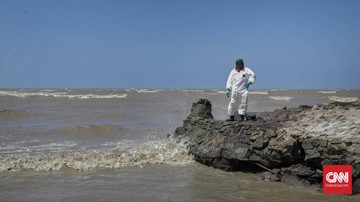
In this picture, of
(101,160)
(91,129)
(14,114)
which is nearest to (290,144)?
(101,160)

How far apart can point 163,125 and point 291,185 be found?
9475 millimetres

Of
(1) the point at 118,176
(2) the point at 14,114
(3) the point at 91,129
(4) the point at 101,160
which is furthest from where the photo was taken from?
(2) the point at 14,114

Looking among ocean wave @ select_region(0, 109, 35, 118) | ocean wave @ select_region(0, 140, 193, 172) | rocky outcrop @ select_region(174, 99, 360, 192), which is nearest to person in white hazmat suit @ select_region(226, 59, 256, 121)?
rocky outcrop @ select_region(174, 99, 360, 192)

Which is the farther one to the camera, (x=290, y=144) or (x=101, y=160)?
(x=101, y=160)

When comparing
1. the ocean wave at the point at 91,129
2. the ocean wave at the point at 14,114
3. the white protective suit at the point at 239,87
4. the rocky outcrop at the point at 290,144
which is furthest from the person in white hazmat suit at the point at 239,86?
the ocean wave at the point at 14,114

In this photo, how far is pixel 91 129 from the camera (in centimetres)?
1326

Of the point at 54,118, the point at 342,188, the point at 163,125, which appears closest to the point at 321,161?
the point at 342,188

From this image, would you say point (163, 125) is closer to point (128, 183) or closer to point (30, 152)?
point (30, 152)

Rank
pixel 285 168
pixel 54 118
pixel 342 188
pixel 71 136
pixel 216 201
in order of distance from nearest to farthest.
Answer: pixel 216 201 < pixel 342 188 < pixel 285 168 < pixel 71 136 < pixel 54 118

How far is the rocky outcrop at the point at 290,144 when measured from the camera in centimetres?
554

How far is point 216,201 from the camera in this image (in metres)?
4.88

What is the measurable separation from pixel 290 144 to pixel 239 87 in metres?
2.55

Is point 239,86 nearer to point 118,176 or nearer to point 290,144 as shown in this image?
point 290,144

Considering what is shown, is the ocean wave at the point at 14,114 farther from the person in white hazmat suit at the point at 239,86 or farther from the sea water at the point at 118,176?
the person in white hazmat suit at the point at 239,86
